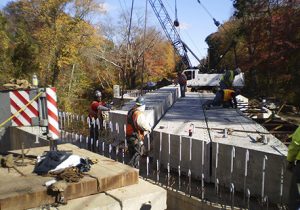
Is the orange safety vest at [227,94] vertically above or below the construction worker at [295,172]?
above

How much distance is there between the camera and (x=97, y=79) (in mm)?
48406

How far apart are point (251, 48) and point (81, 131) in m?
23.1

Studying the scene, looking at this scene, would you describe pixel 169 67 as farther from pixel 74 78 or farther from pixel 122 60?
pixel 74 78

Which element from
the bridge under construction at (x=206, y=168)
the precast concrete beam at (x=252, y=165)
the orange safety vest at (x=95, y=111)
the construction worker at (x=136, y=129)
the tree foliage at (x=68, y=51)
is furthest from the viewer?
the tree foliage at (x=68, y=51)

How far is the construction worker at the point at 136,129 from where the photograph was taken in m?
7.09

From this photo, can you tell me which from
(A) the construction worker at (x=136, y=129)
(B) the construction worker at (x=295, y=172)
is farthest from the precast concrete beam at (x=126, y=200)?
(A) the construction worker at (x=136, y=129)

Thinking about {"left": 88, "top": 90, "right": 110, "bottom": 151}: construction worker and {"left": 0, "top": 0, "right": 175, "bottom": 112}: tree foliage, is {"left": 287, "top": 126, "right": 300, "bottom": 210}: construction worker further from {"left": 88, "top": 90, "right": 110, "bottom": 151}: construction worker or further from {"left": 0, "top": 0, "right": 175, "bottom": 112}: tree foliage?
{"left": 0, "top": 0, "right": 175, "bottom": 112}: tree foliage

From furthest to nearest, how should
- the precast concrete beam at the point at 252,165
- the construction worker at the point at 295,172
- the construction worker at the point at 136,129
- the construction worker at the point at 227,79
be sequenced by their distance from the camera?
the construction worker at the point at 227,79 → the construction worker at the point at 136,129 → the precast concrete beam at the point at 252,165 → the construction worker at the point at 295,172

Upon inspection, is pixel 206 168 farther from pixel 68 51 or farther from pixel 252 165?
pixel 68 51

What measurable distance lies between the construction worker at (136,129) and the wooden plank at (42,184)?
2.01 metres

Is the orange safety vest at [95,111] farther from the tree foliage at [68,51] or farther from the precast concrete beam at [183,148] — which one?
the tree foliage at [68,51]

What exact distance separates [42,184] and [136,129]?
3174 millimetres

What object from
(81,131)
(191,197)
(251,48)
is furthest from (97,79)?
(191,197)

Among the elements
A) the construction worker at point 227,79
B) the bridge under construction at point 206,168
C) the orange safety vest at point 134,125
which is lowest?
the bridge under construction at point 206,168
